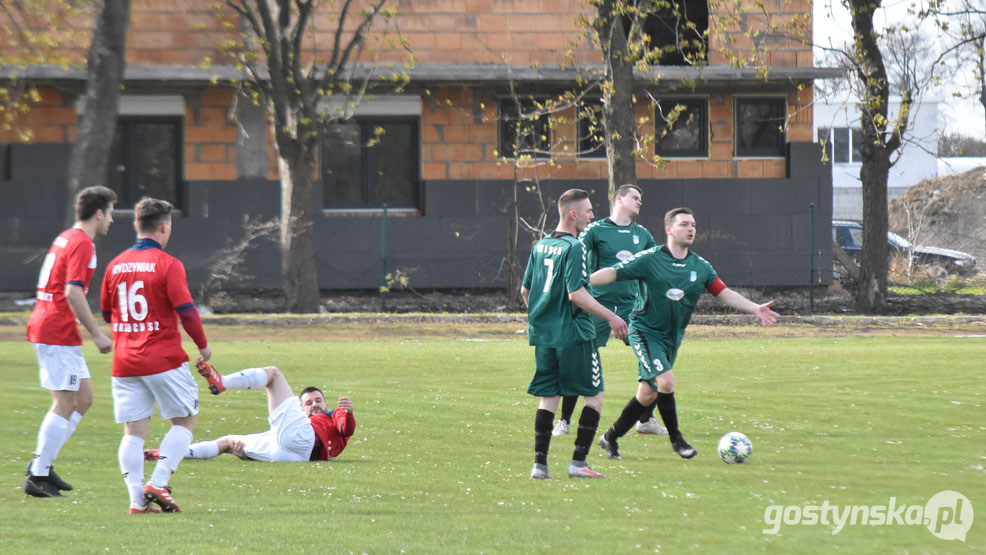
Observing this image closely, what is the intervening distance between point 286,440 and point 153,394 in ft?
6.96

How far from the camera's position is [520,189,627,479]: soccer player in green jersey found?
27.8 feet

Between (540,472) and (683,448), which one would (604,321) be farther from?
(540,472)

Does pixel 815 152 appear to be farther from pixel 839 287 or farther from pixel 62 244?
pixel 62 244

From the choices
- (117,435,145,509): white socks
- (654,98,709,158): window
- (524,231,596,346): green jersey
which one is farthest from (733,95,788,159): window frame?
(117,435,145,509): white socks

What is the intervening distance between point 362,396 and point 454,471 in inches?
194

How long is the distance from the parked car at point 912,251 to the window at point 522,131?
8.77 metres

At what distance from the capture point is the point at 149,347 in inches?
288

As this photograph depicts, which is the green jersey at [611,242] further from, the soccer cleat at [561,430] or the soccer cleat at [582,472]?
the soccer cleat at [582,472]

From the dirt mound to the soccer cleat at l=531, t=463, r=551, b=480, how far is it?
34421mm

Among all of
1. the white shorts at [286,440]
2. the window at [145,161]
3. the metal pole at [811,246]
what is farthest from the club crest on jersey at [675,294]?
the window at [145,161]

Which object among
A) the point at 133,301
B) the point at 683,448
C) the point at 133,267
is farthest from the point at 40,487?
the point at 683,448

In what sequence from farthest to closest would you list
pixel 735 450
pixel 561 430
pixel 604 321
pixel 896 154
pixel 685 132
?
pixel 896 154 → pixel 685 132 → pixel 604 321 → pixel 561 430 → pixel 735 450

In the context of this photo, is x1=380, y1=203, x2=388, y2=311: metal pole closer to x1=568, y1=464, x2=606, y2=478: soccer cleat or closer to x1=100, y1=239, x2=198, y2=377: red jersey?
x1=568, y1=464, x2=606, y2=478: soccer cleat

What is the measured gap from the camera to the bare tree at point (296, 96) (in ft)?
84.3
